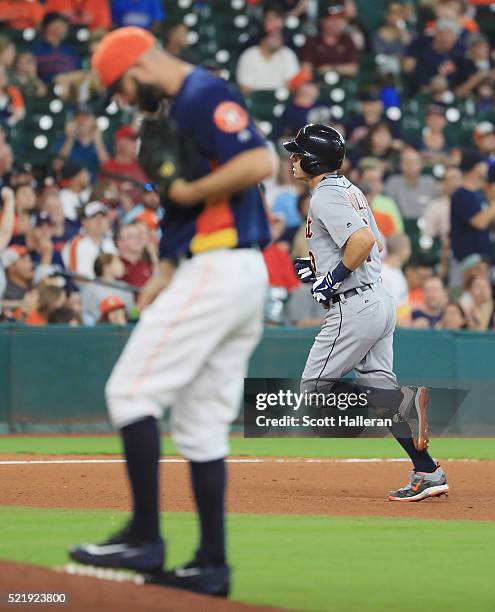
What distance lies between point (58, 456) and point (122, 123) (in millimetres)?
8299

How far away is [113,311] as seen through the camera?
1437 cm

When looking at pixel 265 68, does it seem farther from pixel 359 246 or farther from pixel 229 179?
pixel 229 179

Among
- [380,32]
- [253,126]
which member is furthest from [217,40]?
[253,126]

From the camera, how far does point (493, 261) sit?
58.4 feet

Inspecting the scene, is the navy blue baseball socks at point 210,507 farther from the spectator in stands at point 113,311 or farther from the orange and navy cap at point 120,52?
the spectator in stands at point 113,311

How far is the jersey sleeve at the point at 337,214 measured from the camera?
826 centimetres

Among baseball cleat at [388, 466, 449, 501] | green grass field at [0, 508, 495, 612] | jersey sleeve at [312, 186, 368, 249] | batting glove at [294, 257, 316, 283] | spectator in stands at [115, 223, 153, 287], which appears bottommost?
baseball cleat at [388, 466, 449, 501]

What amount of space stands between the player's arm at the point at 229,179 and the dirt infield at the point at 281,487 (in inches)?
132

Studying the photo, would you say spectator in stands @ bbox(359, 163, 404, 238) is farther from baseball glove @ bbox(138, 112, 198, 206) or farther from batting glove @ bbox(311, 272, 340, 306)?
baseball glove @ bbox(138, 112, 198, 206)

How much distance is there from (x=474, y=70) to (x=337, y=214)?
13268mm

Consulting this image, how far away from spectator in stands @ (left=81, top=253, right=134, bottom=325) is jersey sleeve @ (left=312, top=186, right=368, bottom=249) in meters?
6.18

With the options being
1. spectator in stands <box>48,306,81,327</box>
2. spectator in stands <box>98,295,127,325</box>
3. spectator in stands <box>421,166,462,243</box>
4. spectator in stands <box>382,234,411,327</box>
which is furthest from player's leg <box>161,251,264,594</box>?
spectator in stands <box>421,166,462,243</box>

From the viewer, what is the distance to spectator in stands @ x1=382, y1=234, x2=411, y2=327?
14898 millimetres

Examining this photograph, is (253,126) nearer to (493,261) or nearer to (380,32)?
(493,261)
